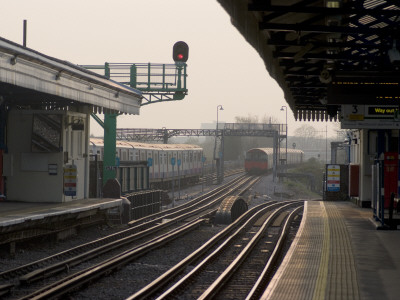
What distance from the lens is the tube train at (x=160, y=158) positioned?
35.5 m

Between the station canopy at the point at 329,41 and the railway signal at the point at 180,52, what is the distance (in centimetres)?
346

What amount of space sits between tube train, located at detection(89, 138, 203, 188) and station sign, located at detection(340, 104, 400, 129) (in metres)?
14.7

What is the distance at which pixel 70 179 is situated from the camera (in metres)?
19.0

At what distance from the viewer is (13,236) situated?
14.8 meters

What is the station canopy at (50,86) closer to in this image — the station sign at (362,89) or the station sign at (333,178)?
the station sign at (362,89)

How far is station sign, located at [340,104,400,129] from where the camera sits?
16.2 metres

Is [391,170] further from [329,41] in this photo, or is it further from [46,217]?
[46,217]

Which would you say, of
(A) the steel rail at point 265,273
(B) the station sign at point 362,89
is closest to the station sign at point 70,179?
(A) the steel rail at point 265,273

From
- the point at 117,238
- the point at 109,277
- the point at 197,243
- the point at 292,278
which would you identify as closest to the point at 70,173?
the point at 117,238

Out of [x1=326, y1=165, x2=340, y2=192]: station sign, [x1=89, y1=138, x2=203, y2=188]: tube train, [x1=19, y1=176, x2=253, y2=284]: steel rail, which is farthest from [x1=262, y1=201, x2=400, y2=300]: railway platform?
[x1=89, y1=138, x2=203, y2=188]: tube train

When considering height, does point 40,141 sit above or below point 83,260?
above

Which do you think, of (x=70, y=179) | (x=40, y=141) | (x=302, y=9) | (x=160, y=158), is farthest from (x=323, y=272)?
(x=160, y=158)

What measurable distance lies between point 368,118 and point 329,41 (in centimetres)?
455

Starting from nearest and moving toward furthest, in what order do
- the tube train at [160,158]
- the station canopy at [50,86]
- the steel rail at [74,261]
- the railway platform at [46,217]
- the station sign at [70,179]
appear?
1. the steel rail at [74,261]
2. the station canopy at [50,86]
3. the railway platform at [46,217]
4. the station sign at [70,179]
5. the tube train at [160,158]
